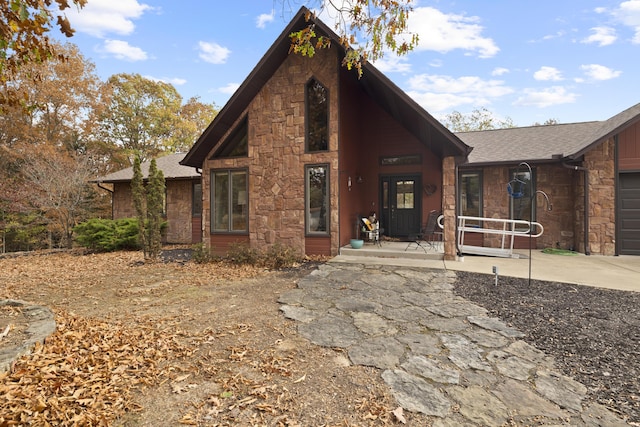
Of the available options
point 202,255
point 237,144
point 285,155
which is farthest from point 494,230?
point 202,255

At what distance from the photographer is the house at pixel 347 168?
790 cm

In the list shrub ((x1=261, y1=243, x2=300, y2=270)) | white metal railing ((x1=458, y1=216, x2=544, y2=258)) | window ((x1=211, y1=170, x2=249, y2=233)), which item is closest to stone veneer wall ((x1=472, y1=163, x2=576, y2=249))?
white metal railing ((x1=458, y1=216, x2=544, y2=258))

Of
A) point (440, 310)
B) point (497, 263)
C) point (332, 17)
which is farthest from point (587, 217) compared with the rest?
point (332, 17)

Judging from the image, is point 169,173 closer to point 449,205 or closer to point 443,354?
point 449,205

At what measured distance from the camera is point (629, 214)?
861cm

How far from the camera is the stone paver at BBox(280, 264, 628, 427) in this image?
229 cm

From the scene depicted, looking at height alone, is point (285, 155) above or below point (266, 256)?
above

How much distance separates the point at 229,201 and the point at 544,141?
11.1 metres

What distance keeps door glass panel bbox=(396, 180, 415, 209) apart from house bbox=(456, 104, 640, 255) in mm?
1820

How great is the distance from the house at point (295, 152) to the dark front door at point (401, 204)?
1.36 metres

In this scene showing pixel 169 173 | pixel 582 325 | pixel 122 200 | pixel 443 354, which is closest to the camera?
pixel 443 354

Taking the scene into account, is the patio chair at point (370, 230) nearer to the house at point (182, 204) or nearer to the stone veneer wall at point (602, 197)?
the stone veneer wall at point (602, 197)

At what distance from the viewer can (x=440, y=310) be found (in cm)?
433

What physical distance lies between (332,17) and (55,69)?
1953 cm
